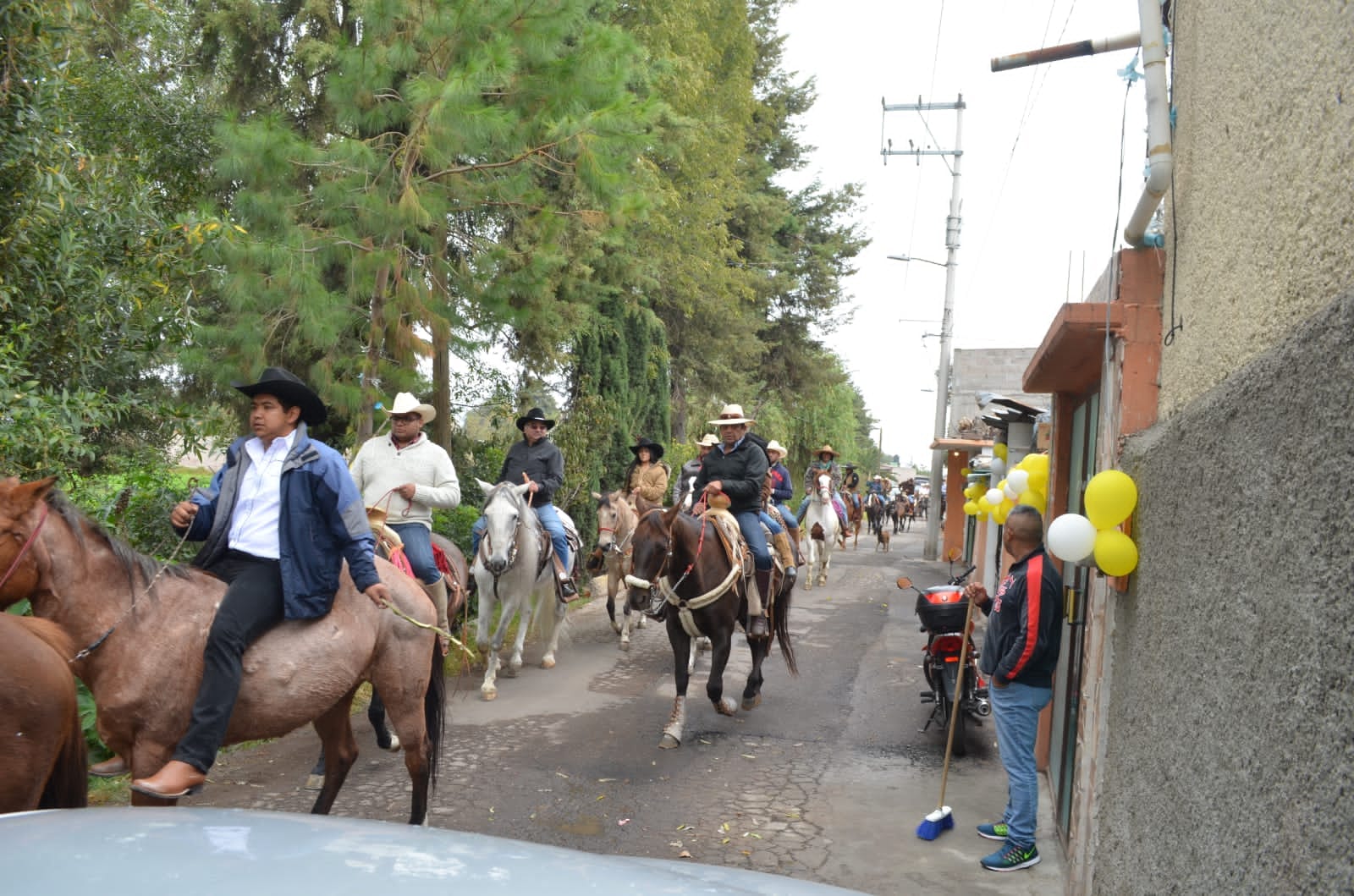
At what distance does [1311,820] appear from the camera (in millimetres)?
1907

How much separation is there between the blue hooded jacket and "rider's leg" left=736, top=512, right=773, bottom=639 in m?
4.82

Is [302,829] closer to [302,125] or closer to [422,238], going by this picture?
[422,238]

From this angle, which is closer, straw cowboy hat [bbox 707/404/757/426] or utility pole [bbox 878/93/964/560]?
straw cowboy hat [bbox 707/404/757/426]

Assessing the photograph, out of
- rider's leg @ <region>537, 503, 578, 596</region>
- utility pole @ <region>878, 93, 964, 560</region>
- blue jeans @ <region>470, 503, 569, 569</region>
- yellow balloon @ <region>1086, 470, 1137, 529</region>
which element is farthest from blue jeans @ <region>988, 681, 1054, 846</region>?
utility pole @ <region>878, 93, 964, 560</region>

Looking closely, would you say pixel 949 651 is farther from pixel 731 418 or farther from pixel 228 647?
pixel 228 647

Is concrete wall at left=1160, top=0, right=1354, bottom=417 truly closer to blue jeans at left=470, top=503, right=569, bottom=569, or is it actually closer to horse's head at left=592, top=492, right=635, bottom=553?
horse's head at left=592, top=492, right=635, bottom=553

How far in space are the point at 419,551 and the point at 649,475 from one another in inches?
240

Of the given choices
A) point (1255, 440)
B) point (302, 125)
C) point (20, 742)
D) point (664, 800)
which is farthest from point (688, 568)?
point (302, 125)

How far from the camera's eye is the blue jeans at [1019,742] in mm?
5547

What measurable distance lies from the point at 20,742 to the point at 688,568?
17.3 feet

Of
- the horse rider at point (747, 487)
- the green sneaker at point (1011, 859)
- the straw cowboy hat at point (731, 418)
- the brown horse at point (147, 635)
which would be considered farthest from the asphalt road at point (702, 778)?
the straw cowboy hat at point (731, 418)

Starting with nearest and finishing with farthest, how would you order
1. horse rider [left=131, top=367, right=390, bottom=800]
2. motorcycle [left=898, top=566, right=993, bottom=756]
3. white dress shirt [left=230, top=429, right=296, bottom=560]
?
horse rider [left=131, top=367, right=390, bottom=800] → white dress shirt [left=230, top=429, right=296, bottom=560] → motorcycle [left=898, top=566, right=993, bottom=756]

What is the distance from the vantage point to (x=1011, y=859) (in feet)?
18.1

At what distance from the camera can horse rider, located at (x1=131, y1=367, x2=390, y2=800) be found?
4.79 meters
